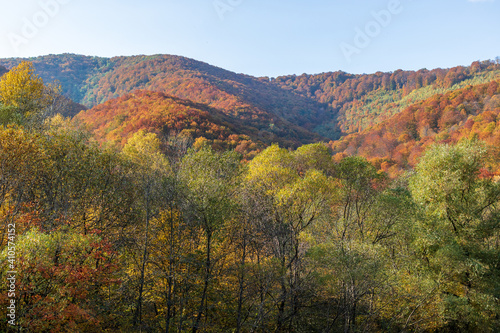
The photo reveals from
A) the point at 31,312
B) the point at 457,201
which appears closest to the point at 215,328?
the point at 31,312

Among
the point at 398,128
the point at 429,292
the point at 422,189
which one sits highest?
the point at 398,128

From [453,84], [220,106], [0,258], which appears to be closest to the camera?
[0,258]

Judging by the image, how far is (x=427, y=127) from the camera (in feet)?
343

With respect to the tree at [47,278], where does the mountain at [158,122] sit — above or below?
above

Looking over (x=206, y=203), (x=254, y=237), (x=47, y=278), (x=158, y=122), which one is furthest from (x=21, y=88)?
(x=158, y=122)

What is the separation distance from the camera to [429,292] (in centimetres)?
1761

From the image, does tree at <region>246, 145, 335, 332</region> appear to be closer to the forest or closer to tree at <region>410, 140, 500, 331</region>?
the forest

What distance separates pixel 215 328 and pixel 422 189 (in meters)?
17.3

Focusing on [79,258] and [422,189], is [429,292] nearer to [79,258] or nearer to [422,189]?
[422,189]

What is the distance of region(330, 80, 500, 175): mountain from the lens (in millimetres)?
85750

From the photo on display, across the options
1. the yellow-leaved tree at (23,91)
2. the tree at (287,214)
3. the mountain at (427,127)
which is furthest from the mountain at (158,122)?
the tree at (287,214)

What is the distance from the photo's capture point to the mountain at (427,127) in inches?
3376

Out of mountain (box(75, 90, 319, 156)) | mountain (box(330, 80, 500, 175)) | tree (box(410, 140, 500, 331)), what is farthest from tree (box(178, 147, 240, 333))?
mountain (box(330, 80, 500, 175))

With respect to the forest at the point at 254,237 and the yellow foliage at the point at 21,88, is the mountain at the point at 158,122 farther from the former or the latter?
the forest at the point at 254,237
